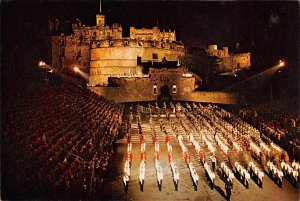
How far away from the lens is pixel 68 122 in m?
17.0

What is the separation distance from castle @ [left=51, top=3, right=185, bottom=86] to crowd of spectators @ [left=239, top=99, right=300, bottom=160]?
18410mm

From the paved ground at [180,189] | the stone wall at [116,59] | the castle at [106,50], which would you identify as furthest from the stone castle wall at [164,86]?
the paved ground at [180,189]

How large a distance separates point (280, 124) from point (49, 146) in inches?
654

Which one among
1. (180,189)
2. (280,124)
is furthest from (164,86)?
(180,189)

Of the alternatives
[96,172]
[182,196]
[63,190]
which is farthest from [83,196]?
[182,196]

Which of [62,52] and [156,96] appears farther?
[62,52]

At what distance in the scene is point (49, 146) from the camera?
495 inches

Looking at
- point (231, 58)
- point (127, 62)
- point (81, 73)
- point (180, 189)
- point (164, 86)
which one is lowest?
point (180, 189)

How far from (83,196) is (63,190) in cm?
109

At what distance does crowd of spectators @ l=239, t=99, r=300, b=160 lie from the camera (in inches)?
738

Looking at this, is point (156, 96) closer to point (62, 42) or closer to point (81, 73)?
point (81, 73)

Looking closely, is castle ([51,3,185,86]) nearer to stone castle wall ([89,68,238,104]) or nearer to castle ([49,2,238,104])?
castle ([49,2,238,104])

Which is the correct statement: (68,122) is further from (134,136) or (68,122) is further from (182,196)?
(182,196)

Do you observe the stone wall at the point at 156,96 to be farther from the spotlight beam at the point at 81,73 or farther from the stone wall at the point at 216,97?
the spotlight beam at the point at 81,73
